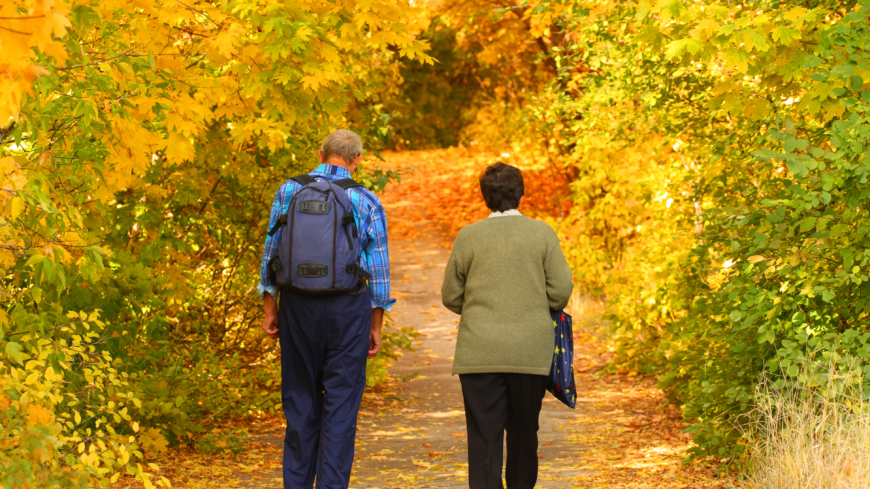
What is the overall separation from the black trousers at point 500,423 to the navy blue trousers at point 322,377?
576 millimetres

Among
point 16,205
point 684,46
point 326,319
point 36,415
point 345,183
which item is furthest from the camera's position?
point 684,46

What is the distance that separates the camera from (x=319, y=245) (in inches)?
158

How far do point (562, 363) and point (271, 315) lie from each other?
148 cm

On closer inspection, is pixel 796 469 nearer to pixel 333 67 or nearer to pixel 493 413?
pixel 493 413

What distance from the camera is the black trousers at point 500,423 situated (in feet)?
13.5

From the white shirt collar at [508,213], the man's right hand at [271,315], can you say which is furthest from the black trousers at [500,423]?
the man's right hand at [271,315]

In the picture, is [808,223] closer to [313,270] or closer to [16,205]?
[313,270]

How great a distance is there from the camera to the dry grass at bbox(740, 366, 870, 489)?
12.3 feet

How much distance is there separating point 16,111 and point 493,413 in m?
2.65

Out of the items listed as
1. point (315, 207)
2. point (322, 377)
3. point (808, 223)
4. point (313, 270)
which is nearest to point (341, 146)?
point (315, 207)

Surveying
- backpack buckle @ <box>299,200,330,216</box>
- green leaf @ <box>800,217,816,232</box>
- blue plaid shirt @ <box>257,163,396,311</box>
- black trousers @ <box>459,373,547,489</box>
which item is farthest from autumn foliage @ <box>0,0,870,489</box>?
black trousers @ <box>459,373,547,489</box>

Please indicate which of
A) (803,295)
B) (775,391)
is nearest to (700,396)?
(775,391)

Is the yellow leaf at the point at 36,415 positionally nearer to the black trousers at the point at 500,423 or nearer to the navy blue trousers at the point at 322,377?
the navy blue trousers at the point at 322,377

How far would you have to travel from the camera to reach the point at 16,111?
2246 millimetres
